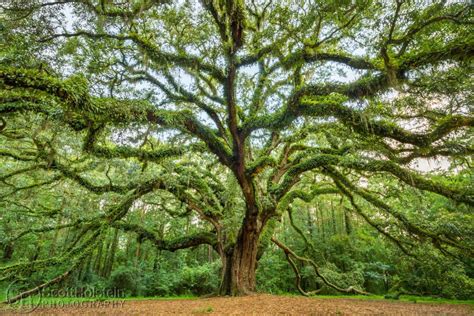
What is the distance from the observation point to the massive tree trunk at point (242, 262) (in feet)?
25.6

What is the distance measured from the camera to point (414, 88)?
4.50 meters

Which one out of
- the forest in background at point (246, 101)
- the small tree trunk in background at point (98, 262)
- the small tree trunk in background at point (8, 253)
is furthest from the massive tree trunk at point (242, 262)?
the small tree trunk in background at point (8, 253)

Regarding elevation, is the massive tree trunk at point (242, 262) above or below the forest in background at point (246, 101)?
below

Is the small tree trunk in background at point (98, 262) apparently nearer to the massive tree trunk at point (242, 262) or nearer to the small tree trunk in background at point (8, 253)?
the small tree trunk in background at point (8, 253)

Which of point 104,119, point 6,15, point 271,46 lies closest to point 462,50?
point 271,46

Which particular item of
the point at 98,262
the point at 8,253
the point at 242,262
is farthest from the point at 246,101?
the point at 8,253

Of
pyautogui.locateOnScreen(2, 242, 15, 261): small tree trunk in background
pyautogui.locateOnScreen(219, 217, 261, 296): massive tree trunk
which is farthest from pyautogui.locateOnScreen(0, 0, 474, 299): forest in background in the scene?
pyautogui.locateOnScreen(2, 242, 15, 261): small tree trunk in background

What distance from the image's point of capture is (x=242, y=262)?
800 centimetres

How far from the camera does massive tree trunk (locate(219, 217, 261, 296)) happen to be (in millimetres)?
7797

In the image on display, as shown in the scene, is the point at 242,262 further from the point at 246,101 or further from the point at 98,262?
the point at 98,262

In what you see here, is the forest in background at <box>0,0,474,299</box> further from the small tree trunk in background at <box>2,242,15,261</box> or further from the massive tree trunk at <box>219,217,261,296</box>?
the small tree trunk in background at <box>2,242,15,261</box>

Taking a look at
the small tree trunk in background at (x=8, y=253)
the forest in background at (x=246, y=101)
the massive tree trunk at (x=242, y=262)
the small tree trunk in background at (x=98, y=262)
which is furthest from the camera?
the small tree trunk in background at (x=98, y=262)

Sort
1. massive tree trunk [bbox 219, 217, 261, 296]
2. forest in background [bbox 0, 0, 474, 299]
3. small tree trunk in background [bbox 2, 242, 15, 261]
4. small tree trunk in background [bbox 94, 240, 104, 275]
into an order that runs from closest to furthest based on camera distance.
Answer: forest in background [bbox 0, 0, 474, 299]
massive tree trunk [bbox 219, 217, 261, 296]
small tree trunk in background [bbox 2, 242, 15, 261]
small tree trunk in background [bbox 94, 240, 104, 275]

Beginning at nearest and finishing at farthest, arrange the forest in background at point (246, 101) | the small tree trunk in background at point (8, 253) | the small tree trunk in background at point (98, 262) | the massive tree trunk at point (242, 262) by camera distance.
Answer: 1. the forest in background at point (246, 101)
2. the massive tree trunk at point (242, 262)
3. the small tree trunk in background at point (8, 253)
4. the small tree trunk in background at point (98, 262)
